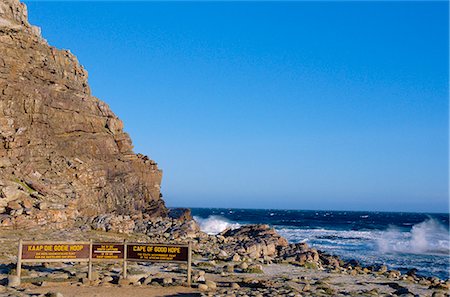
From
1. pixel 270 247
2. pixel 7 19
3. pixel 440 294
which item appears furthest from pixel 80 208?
pixel 440 294

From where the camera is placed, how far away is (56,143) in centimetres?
4850

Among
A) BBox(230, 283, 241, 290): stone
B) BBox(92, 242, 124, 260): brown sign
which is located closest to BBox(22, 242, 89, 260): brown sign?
BBox(92, 242, 124, 260): brown sign

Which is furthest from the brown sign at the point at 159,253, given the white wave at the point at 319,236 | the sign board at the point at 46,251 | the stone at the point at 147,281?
the white wave at the point at 319,236

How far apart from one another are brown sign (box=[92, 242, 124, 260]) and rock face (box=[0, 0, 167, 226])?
19.1 meters

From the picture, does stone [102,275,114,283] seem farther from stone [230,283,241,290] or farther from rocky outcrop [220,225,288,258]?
rocky outcrop [220,225,288,258]

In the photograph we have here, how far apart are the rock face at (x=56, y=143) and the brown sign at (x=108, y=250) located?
1909cm

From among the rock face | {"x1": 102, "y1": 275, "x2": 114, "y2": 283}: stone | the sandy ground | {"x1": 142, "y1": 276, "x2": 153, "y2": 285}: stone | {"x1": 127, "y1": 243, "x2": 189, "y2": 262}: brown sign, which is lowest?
the sandy ground

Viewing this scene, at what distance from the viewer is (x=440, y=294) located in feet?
60.9

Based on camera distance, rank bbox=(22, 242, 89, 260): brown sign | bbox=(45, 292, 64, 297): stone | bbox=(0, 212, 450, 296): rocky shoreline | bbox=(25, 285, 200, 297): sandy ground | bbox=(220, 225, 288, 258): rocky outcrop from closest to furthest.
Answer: bbox=(45, 292, 64, 297): stone → bbox=(25, 285, 200, 297): sandy ground → bbox=(0, 212, 450, 296): rocky shoreline → bbox=(22, 242, 89, 260): brown sign → bbox=(220, 225, 288, 258): rocky outcrop

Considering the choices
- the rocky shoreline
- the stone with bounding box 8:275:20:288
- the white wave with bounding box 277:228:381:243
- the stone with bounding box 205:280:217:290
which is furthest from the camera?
the white wave with bounding box 277:228:381:243

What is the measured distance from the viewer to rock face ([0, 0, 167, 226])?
40.7 meters

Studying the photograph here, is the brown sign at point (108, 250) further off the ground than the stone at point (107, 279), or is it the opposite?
the brown sign at point (108, 250)

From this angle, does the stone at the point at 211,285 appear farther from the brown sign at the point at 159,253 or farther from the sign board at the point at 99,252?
the brown sign at the point at 159,253

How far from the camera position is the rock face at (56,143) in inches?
1602
